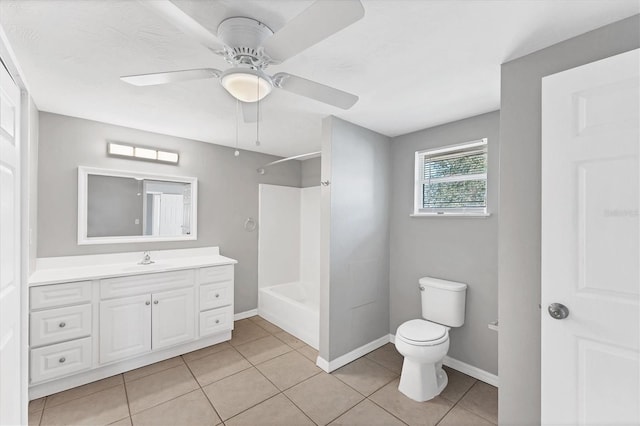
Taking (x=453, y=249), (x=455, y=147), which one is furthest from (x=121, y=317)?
(x=455, y=147)

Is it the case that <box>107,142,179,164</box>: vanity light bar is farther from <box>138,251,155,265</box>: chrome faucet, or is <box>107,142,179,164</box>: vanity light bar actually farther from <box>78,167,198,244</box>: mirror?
<box>138,251,155,265</box>: chrome faucet

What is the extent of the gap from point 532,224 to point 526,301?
438mm

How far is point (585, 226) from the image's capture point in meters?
1.24

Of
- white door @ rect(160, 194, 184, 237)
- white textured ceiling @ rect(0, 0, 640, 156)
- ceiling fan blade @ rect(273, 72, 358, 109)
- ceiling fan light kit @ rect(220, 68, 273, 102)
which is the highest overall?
white textured ceiling @ rect(0, 0, 640, 156)

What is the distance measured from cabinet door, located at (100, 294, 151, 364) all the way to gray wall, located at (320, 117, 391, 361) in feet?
5.30

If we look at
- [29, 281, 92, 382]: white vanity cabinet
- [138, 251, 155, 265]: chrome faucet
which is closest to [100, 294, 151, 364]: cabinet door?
[29, 281, 92, 382]: white vanity cabinet

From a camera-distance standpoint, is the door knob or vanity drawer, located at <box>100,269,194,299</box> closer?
the door knob

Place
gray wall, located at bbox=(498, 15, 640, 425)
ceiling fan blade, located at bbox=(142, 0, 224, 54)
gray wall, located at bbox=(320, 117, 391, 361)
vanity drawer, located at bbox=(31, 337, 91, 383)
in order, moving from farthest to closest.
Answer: gray wall, located at bbox=(320, 117, 391, 361), vanity drawer, located at bbox=(31, 337, 91, 383), gray wall, located at bbox=(498, 15, 640, 425), ceiling fan blade, located at bbox=(142, 0, 224, 54)

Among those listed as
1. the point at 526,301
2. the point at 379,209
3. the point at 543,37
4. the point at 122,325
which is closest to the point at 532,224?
the point at 526,301

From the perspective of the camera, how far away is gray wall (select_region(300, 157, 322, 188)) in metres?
4.10

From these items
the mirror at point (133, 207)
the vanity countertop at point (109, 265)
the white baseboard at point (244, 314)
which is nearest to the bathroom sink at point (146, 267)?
the vanity countertop at point (109, 265)

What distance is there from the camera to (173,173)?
124 inches

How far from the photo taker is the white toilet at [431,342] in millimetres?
2086

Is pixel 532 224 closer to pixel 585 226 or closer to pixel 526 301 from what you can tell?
pixel 585 226
